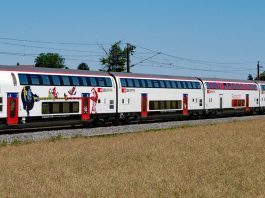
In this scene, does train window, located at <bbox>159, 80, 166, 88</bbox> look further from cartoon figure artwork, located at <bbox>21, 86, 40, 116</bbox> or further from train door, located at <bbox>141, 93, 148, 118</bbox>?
cartoon figure artwork, located at <bbox>21, 86, 40, 116</bbox>

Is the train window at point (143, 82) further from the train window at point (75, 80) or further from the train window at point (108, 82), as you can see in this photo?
the train window at point (75, 80)

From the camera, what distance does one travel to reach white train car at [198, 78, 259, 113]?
43078mm

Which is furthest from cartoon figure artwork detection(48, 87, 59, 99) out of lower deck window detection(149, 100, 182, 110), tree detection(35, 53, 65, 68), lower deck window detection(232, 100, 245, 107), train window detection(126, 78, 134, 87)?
tree detection(35, 53, 65, 68)

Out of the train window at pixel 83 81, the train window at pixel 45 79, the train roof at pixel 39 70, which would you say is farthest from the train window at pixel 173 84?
the train window at pixel 45 79

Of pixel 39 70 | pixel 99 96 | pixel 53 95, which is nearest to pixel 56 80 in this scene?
pixel 53 95

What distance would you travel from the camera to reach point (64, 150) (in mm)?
16922

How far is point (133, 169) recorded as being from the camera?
40.8 ft

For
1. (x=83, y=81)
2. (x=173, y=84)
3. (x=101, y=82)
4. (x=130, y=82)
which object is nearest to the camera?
(x=83, y=81)

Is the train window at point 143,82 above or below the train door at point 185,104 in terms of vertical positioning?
above

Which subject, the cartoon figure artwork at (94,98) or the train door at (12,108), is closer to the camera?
the train door at (12,108)

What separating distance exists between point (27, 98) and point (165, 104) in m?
14.1

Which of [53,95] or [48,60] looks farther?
[48,60]

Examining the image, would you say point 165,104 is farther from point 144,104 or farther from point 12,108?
point 12,108

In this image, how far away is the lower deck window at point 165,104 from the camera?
116 ft
